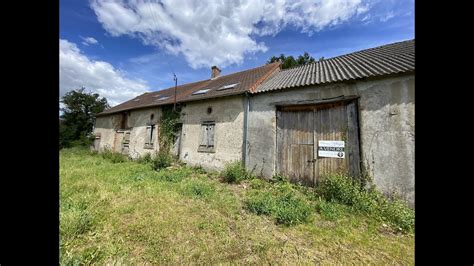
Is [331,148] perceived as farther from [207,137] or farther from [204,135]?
[204,135]

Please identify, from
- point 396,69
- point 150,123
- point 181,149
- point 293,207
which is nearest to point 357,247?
point 293,207

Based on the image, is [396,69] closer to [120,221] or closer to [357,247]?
[357,247]

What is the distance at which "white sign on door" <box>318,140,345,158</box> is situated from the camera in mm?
6176

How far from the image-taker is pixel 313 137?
6777mm

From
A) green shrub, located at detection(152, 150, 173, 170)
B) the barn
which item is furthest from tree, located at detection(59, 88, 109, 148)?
the barn

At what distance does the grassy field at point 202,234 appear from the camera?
308 cm

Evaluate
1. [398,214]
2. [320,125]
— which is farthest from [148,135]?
[398,214]

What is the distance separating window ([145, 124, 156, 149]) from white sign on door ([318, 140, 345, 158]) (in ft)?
30.6

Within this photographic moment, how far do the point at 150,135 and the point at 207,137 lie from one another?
4698mm

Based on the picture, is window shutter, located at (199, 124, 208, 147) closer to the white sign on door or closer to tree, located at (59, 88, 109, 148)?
the white sign on door
